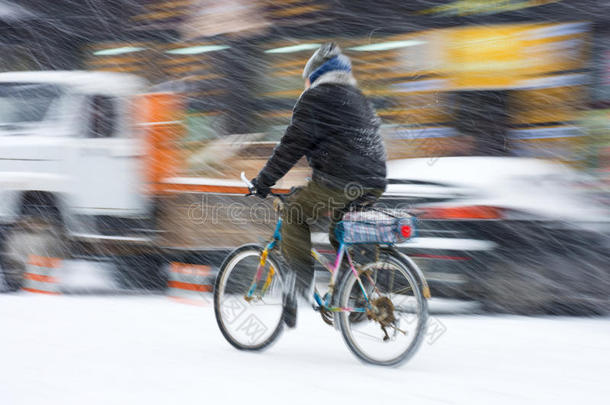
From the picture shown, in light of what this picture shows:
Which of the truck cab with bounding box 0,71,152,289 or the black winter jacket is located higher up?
the black winter jacket

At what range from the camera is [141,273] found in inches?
311

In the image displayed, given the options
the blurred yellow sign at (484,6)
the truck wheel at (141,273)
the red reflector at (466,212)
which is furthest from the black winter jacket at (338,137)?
the blurred yellow sign at (484,6)

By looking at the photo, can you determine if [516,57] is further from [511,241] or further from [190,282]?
[190,282]

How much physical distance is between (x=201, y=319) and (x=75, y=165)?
6.95 feet

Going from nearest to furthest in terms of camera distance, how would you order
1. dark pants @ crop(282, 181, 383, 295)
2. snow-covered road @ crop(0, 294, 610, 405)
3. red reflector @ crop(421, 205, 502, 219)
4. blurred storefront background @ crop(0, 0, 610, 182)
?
1. snow-covered road @ crop(0, 294, 610, 405)
2. dark pants @ crop(282, 181, 383, 295)
3. red reflector @ crop(421, 205, 502, 219)
4. blurred storefront background @ crop(0, 0, 610, 182)

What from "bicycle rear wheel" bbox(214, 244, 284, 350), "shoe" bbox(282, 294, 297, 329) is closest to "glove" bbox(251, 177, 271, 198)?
"bicycle rear wheel" bbox(214, 244, 284, 350)

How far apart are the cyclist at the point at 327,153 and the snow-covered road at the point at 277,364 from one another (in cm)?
69

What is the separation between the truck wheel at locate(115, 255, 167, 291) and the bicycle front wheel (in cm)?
339

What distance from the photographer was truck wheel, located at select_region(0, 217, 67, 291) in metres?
7.10

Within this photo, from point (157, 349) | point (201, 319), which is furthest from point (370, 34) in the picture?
point (157, 349)

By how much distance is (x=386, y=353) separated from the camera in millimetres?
4480

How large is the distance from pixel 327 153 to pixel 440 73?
3.89 meters

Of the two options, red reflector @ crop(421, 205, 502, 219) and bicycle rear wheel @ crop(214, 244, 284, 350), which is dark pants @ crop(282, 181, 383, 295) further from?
red reflector @ crop(421, 205, 502, 219)

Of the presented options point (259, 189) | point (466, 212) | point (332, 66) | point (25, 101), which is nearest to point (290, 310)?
point (259, 189)
